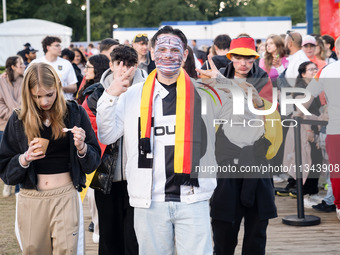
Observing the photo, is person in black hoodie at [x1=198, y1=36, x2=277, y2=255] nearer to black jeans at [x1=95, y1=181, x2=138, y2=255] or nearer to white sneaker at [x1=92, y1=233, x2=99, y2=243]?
black jeans at [x1=95, y1=181, x2=138, y2=255]

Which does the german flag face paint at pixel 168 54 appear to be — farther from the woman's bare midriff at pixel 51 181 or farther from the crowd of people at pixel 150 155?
the woman's bare midriff at pixel 51 181

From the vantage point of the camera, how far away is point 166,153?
154 inches

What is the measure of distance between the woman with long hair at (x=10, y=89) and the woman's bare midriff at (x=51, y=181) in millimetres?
5314

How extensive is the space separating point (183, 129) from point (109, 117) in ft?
1.59

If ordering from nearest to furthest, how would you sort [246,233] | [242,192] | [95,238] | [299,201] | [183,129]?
[183,129] → [242,192] → [246,233] → [95,238] → [299,201]

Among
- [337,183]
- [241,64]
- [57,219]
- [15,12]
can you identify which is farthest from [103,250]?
[15,12]

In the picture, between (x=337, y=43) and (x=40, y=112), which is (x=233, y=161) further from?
(x=337, y=43)

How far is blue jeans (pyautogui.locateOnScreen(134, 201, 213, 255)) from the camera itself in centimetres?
387

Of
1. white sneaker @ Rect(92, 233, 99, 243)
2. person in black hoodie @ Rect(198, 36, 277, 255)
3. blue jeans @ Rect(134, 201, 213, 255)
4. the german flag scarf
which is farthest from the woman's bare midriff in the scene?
white sneaker @ Rect(92, 233, 99, 243)

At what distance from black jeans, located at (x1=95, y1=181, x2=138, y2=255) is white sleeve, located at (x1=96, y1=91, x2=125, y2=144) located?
4.32 feet

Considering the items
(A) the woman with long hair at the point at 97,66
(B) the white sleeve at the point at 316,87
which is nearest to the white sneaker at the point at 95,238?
(A) the woman with long hair at the point at 97,66

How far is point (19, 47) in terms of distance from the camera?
35750 mm

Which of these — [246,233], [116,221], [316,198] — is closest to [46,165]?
[116,221]

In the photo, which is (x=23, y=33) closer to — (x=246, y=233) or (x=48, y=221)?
(x=246, y=233)
